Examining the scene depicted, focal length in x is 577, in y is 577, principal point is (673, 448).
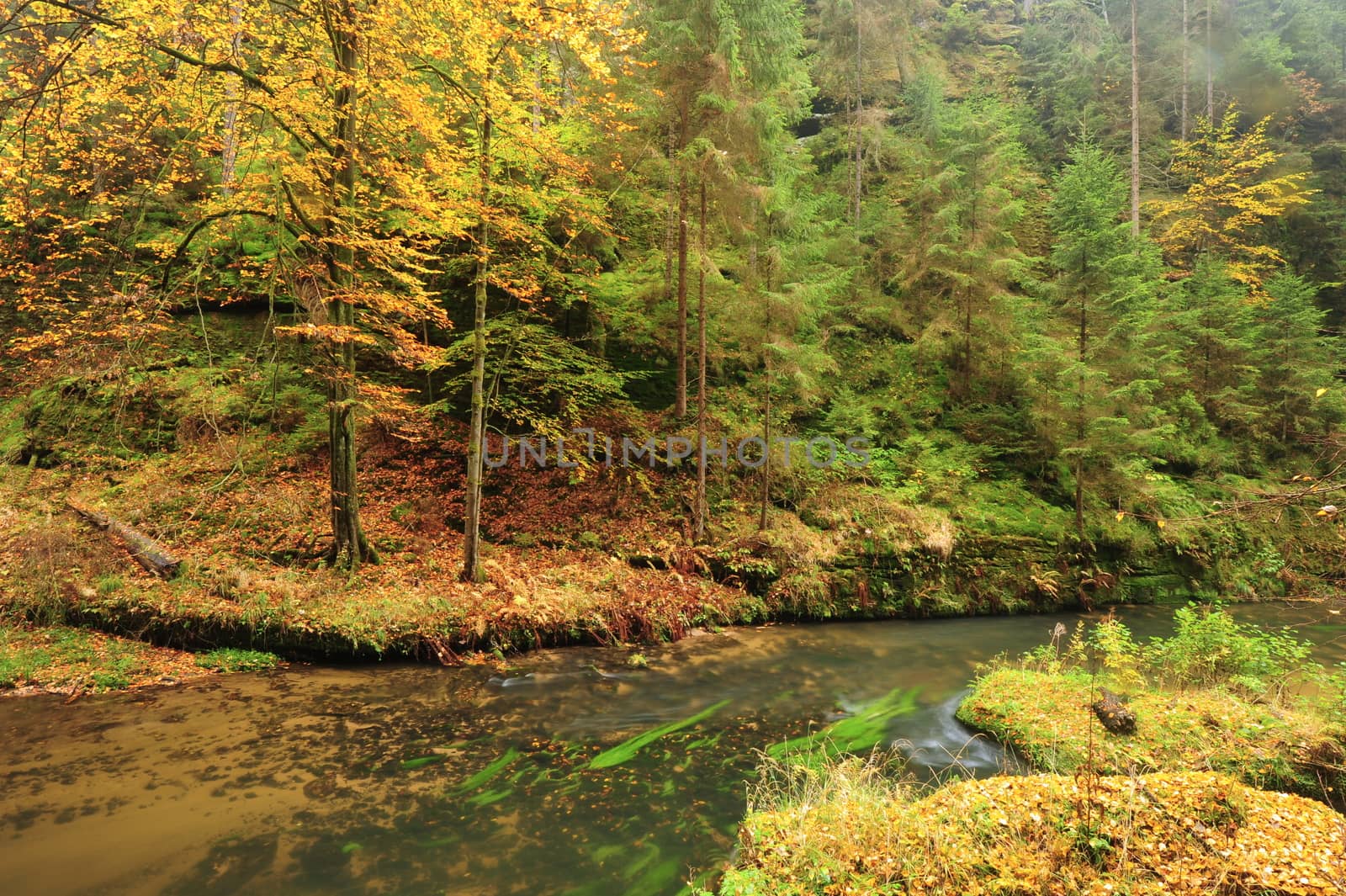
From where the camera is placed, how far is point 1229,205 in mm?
21719

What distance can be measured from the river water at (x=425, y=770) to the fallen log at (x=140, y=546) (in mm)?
2487

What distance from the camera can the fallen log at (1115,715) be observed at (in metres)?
6.62

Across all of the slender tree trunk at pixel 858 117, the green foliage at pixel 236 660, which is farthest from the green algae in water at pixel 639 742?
the slender tree trunk at pixel 858 117

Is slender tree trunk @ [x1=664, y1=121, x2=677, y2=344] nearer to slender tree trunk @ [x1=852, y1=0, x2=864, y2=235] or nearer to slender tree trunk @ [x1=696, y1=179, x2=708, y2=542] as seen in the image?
slender tree trunk @ [x1=696, y1=179, x2=708, y2=542]

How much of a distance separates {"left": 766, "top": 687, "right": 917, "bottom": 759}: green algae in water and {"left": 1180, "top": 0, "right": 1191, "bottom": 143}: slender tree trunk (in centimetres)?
3068

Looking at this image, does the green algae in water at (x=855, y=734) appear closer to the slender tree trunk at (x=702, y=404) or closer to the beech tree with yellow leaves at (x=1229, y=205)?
the slender tree trunk at (x=702, y=404)

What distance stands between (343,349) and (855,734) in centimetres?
989

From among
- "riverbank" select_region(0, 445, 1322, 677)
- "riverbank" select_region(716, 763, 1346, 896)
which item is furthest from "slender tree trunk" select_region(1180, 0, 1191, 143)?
"riverbank" select_region(716, 763, 1346, 896)

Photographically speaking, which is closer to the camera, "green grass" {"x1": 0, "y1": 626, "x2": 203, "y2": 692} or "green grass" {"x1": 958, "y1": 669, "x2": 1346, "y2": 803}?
"green grass" {"x1": 958, "y1": 669, "x2": 1346, "y2": 803}

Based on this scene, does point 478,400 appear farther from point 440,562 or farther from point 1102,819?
point 1102,819

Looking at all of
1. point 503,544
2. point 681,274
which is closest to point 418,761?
point 503,544

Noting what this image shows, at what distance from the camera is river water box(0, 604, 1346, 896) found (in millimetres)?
4520

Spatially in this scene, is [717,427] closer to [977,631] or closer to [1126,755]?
[977,631]

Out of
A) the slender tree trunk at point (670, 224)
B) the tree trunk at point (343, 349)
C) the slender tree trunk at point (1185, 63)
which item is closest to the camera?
the tree trunk at point (343, 349)
